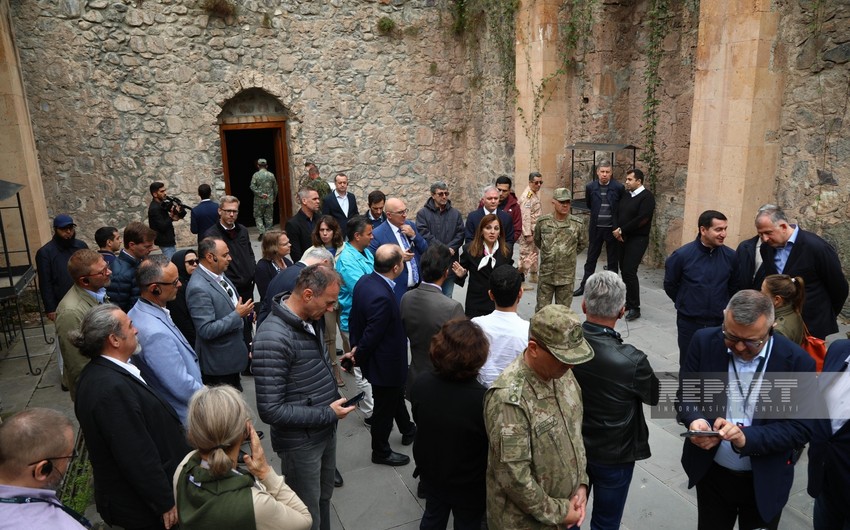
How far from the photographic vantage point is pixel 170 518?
2.85 m

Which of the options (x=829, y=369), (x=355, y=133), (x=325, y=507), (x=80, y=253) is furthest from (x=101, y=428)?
(x=355, y=133)

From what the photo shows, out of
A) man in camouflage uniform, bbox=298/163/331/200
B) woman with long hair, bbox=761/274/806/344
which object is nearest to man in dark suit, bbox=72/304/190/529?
woman with long hair, bbox=761/274/806/344

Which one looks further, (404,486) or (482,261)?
(482,261)

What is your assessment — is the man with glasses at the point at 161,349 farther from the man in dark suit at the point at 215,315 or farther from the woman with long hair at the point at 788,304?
the woman with long hair at the point at 788,304

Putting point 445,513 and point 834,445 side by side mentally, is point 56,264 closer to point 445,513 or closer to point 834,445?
point 445,513

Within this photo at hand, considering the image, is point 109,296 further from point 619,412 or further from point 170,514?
point 619,412

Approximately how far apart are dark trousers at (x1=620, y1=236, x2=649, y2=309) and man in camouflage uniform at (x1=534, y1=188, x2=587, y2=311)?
138 centimetres

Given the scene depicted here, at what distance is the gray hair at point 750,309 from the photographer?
8.96ft

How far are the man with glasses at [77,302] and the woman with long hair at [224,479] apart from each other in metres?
2.45

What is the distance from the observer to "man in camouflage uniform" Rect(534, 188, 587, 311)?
6184mm

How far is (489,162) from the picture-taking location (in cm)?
1264

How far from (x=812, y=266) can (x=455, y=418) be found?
3.36 metres

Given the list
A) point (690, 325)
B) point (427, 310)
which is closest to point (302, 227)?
point (427, 310)

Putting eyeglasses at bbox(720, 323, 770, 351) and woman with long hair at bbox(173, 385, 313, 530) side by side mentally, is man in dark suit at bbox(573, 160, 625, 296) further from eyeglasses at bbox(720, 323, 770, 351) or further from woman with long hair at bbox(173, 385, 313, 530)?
woman with long hair at bbox(173, 385, 313, 530)
